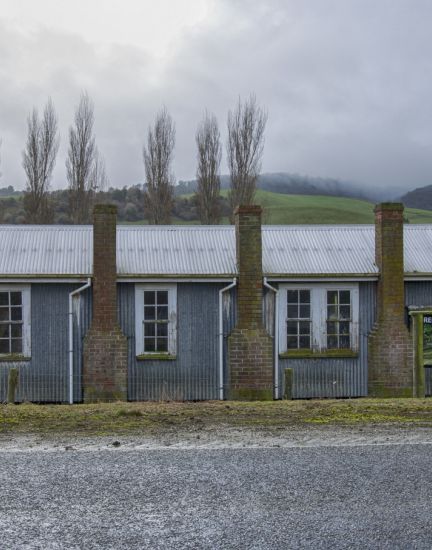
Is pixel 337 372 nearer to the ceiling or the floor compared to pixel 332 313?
nearer to the floor

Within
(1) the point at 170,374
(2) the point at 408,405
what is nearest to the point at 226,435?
(2) the point at 408,405

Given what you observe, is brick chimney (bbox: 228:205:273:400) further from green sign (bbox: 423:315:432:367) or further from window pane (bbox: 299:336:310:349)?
green sign (bbox: 423:315:432:367)

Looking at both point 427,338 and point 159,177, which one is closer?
point 427,338

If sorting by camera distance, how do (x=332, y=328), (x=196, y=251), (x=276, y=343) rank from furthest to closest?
(x=196, y=251), (x=332, y=328), (x=276, y=343)

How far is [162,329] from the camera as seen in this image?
1945 cm

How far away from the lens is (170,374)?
19.4 m

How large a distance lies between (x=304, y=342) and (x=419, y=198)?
176560mm

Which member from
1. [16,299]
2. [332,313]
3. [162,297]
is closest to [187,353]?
[162,297]

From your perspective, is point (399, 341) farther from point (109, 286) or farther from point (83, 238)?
point (83, 238)

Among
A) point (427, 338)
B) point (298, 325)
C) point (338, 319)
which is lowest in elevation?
point (427, 338)

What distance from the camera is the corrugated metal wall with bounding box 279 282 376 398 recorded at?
19.6 m

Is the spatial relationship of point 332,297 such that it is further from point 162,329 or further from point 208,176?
point 208,176

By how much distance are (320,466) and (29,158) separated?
43.1 m

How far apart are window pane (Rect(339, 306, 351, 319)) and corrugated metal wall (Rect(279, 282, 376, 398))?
0.94 ft
